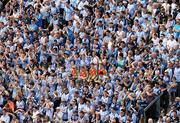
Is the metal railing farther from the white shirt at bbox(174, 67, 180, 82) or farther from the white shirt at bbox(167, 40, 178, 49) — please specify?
the white shirt at bbox(167, 40, 178, 49)

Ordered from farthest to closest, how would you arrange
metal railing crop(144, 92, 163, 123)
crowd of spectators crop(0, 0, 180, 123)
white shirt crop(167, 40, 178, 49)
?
white shirt crop(167, 40, 178, 49)
crowd of spectators crop(0, 0, 180, 123)
metal railing crop(144, 92, 163, 123)

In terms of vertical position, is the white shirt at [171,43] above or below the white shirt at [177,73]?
above

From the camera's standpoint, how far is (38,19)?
34.4 meters

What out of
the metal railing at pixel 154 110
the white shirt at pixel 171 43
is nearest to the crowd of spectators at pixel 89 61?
the white shirt at pixel 171 43

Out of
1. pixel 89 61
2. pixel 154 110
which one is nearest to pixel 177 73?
pixel 154 110

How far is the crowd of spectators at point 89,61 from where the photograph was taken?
28062 millimetres

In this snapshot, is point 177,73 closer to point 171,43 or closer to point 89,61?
point 171,43

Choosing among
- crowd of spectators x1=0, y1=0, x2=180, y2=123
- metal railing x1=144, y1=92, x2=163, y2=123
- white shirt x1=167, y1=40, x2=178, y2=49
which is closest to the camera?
metal railing x1=144, y1=92, x2=163, y2=123

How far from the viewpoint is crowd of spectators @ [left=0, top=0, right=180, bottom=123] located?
1105 inches

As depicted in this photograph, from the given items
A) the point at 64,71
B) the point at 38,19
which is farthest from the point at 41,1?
the point at 64,71

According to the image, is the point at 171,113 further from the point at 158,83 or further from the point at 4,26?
the point at 4,26

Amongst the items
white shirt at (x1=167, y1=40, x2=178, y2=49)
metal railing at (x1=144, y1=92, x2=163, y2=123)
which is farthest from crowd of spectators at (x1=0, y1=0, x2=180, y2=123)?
metal railing at (x1=144, y1=92, x2=163, y2=123)

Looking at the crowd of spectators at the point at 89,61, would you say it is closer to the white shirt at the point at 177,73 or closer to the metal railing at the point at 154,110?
the white shirt at the point at 177,73

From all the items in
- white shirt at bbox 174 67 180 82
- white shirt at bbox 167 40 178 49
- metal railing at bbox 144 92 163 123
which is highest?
white shirt at bbox 167 40 178 49
